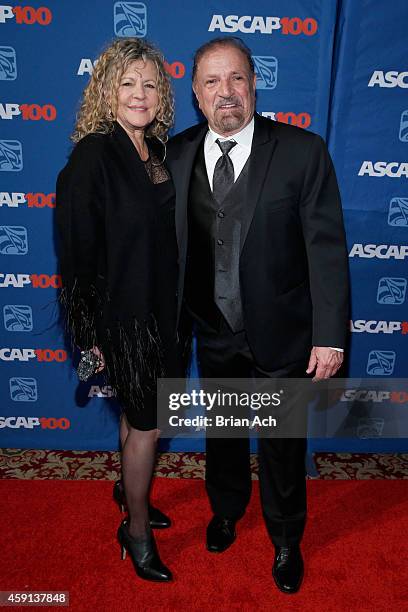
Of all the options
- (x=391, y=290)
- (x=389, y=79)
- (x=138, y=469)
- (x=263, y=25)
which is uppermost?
(x=263, y=25)

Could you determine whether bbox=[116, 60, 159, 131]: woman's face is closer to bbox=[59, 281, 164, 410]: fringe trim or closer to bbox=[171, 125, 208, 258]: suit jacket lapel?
bbox=[171, 125, 208, 258]: suit jacket lapel

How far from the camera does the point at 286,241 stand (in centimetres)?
225

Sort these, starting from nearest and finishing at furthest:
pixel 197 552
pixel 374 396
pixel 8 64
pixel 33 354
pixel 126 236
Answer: pixel 126 236 → pixel 197 552 → pixel 8 64 → pixel 33 354 → pixel 374 396

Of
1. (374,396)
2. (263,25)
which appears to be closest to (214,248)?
(263,25)

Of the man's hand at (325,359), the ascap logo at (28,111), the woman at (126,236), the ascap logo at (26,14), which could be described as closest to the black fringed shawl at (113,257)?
the woman at (126,236)

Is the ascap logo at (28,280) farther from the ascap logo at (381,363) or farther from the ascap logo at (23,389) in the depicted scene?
the ascap logo at (381,363)

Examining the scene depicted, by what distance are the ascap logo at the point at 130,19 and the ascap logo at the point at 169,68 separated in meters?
0.19

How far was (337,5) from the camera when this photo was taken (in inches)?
108

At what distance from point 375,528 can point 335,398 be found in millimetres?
829

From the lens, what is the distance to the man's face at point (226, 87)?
2.19 metres

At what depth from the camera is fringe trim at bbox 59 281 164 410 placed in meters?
2.21

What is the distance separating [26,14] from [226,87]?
4.12ft

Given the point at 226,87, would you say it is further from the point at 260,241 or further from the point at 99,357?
the point at 99,357

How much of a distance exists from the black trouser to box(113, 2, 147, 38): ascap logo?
4.86 ft
